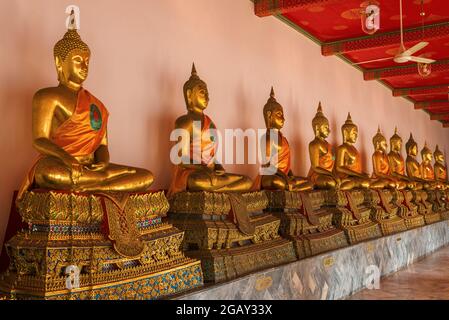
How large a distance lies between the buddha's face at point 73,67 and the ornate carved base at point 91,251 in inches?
30.6

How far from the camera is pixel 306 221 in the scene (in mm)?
4629

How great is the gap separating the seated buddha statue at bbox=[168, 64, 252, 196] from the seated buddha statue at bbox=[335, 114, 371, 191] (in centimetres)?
232

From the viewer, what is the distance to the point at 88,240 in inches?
100

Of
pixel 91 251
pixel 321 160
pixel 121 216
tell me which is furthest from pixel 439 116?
pixel 91 251

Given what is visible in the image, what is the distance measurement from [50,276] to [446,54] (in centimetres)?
775

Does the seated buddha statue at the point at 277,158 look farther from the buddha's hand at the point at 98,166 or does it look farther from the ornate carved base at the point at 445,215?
the ornate carved base at the point at 445,215

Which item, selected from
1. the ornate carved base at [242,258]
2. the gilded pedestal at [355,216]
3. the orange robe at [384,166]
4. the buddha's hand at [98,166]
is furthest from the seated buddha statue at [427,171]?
the buddha's hand at [98,166]

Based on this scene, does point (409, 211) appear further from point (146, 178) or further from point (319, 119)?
point (146, 178)

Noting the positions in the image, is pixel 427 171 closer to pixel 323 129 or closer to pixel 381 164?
pixel 381 164

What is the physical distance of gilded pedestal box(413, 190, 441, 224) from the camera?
829cm

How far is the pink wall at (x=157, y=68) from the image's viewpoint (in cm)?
305

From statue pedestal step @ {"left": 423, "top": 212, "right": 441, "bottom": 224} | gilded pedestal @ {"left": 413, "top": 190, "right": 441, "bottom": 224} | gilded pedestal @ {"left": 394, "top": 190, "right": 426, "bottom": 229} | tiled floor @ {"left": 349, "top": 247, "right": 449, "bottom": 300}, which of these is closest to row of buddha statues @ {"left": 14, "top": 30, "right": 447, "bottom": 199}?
tiled floor @ {"left": 349, "top": 247, "right": 449, "bottom": 300}

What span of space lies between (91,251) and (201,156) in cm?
154
